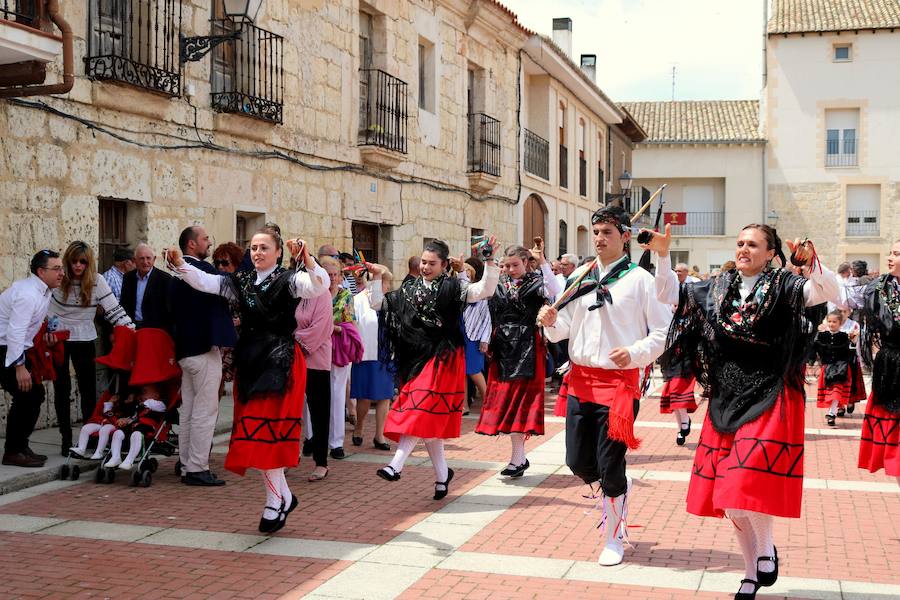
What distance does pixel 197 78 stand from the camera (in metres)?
11.2

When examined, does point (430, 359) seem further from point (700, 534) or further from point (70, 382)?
point (70, 382)

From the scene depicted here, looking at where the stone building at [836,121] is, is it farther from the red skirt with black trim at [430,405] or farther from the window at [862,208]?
the red skirt with black trim at [430,405]

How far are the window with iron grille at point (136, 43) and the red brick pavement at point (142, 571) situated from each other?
5.43m

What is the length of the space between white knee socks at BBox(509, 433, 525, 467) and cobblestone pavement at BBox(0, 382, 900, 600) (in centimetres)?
18

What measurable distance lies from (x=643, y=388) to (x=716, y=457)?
265 cm

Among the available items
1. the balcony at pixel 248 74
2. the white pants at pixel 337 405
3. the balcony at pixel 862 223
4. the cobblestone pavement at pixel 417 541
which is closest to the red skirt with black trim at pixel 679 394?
the cobblestone pavement at pixel 417 541

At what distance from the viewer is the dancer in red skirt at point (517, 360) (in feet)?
Answer: 25.0

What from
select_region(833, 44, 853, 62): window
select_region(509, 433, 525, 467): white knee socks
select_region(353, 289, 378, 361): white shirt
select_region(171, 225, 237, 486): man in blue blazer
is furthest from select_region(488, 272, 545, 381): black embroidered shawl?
select_region(833, 44, 853, 62): window

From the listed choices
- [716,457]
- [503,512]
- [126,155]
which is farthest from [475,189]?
[716,457]

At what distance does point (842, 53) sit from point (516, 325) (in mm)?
36569

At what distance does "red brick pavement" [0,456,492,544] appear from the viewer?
6082 millimetres

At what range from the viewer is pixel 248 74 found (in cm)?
1182

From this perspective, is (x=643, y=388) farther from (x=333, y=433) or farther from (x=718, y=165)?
(x=718, y=165)

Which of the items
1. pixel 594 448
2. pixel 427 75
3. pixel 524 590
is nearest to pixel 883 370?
pixel 594 448
